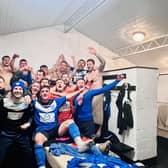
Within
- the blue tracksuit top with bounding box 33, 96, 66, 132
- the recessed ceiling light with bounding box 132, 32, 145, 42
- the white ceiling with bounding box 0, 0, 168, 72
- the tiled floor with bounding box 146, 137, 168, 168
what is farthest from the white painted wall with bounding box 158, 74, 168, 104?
the blue tracksuit top with bounding box 33, 96, 66, 132

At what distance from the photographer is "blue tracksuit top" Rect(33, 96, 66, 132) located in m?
3.56

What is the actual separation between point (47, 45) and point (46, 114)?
2561mm

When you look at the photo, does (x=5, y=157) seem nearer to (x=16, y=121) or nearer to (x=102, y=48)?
(x=16, y=121)

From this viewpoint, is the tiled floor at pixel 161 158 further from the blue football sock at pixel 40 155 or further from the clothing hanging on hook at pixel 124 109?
the clothing hanging on hook at pixel 124 109

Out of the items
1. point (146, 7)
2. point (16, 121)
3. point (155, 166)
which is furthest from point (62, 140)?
point (146, 7)

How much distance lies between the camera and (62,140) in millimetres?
3666

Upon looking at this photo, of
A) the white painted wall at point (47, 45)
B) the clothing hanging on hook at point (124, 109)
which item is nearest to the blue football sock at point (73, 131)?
the clothing hanging on hook at point (124, 109)

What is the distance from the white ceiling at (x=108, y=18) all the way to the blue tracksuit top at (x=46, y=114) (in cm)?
154

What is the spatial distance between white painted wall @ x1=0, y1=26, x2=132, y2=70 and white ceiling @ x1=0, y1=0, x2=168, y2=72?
0.21 meters

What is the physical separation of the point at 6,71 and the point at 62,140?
175cm

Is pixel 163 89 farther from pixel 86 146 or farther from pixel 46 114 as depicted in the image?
pixel 46 114

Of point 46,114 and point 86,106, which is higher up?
point 86,106

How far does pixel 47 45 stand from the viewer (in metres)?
5.68

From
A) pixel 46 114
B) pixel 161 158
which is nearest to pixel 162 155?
pixel 161 158
